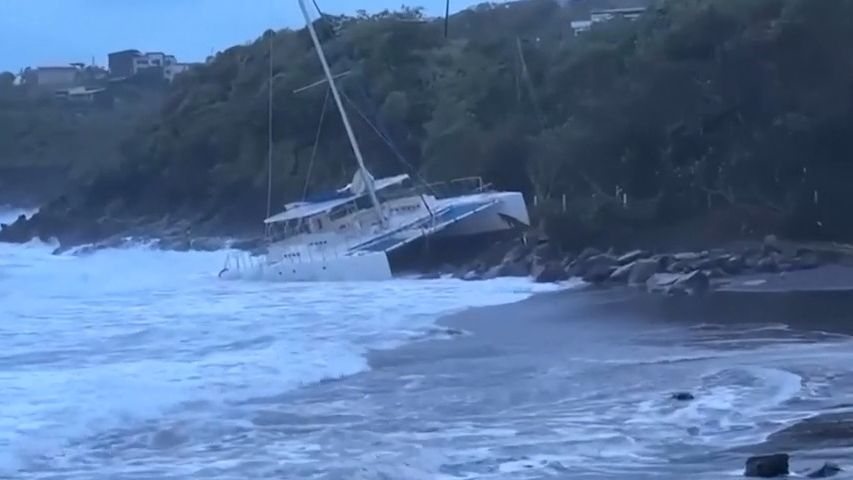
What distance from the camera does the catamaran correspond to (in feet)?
110

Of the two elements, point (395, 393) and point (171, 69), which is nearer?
point (395, 393)

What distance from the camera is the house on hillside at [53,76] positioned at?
111 meters

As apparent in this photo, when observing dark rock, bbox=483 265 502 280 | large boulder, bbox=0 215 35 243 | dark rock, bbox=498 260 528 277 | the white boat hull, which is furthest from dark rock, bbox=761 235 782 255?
large boulder, bbox=0 215 35 243

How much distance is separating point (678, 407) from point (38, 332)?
1309 cm

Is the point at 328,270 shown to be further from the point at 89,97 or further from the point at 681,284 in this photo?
the point at 89,97

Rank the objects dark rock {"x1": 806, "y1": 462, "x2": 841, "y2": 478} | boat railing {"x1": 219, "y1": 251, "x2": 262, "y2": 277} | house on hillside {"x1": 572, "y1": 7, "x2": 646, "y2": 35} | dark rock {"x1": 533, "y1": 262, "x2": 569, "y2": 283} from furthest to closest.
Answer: house on hillside {"x1": 572, "y1": 7, "x2": 646, "y2": 35}, boat railing {"x1": 219, "y1": 251, "x2": 262, "y2": 277}, dark rock {"x1": 533, "y1": 262, "x2": 569, "y2": 283}, dark rock {"x1": 806, "y1": 462, "x2": 841, "y2": 478}

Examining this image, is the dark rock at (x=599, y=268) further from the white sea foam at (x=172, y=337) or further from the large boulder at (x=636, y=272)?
the white sea foam at (x=172, y=337)

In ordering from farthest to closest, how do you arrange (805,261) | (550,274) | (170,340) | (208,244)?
(208,244) → (550,274) → (805,261) → (170,340)

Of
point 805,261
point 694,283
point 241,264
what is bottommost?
point 805,261

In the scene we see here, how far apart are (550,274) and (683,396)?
15521mm

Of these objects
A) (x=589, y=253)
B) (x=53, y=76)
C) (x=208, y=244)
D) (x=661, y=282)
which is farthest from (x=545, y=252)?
(x=53, y=76)

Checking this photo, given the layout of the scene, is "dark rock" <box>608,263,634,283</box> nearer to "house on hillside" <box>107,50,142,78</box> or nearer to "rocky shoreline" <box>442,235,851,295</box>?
"rocky shoreline" <box>442,235,851,295</box>

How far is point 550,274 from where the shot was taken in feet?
99.6

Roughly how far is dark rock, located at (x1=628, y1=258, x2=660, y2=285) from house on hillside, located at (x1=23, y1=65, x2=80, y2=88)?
85.6m
